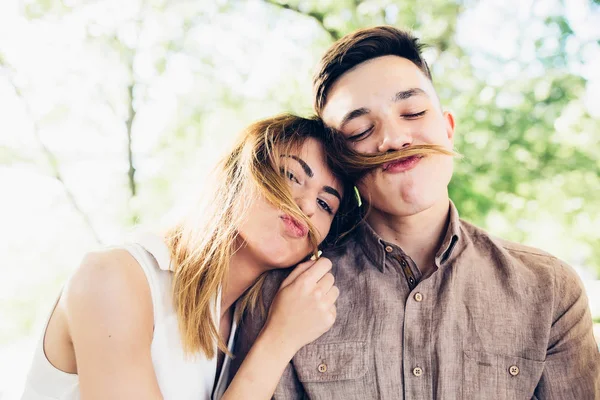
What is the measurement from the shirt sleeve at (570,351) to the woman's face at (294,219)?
28.8 inches

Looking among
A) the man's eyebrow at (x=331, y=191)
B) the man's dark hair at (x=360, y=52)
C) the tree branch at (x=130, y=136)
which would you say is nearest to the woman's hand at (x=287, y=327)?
the man's eyebrow at (x=331, y=191)

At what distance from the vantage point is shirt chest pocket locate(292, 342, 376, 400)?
150 centimetres

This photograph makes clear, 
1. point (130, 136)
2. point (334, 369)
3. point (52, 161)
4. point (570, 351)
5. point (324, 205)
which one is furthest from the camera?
point (130, 136)

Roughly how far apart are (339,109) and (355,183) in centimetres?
25

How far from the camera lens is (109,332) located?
1.29 m

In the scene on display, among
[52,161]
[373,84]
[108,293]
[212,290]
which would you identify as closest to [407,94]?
[373,84]

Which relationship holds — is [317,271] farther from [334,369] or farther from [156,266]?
[156,266]

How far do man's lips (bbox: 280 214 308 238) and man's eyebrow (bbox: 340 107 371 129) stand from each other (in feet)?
1.11

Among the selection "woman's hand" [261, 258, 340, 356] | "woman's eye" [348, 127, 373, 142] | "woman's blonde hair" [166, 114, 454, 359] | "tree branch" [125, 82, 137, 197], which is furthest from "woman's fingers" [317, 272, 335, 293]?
"tree branch" [125, 82, 137, 197]

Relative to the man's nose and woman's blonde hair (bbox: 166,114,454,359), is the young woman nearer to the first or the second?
woman's blonde hair (bbox: 166,114,454,359)

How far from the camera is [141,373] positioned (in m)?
1.32

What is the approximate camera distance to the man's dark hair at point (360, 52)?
5.61ft

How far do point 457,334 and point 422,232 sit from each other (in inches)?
13.7

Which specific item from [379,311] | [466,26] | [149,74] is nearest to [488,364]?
[379,311]
